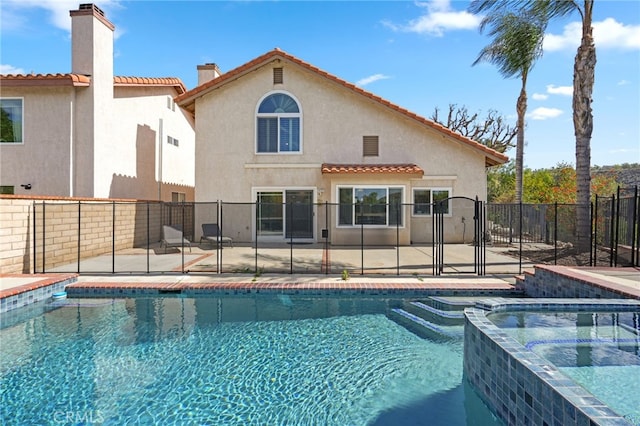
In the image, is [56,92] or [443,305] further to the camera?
[56,92]

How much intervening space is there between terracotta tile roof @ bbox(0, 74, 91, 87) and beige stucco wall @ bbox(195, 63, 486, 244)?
499 centimetres

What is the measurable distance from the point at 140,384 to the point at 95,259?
366 inches

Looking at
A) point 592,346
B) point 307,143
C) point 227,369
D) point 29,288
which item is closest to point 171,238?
point 29,288

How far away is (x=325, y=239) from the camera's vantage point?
14398mm

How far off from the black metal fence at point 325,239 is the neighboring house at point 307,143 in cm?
58

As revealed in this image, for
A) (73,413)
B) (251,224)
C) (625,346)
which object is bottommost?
(73,413)

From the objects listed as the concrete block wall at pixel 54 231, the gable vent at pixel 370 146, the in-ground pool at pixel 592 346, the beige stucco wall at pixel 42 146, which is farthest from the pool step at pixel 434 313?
the beige stucco wall at pixel 42 146

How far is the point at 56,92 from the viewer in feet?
47.2

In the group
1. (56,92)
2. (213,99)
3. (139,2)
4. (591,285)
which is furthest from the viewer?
(213,99)

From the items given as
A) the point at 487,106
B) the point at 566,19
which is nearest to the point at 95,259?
the point at 566,19

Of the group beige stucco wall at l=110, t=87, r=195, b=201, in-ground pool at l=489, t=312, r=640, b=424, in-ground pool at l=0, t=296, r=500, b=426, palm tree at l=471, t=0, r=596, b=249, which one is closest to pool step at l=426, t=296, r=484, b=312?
in-ground pool at l=0, t=296, r=500, b=426

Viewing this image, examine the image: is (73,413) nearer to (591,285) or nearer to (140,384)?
(140,384)

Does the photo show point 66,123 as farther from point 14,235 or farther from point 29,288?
point 29,288

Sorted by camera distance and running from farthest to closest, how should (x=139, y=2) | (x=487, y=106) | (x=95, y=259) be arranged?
(x=487, y=106)
(x=139, y=2)
(x=95, y=259)
